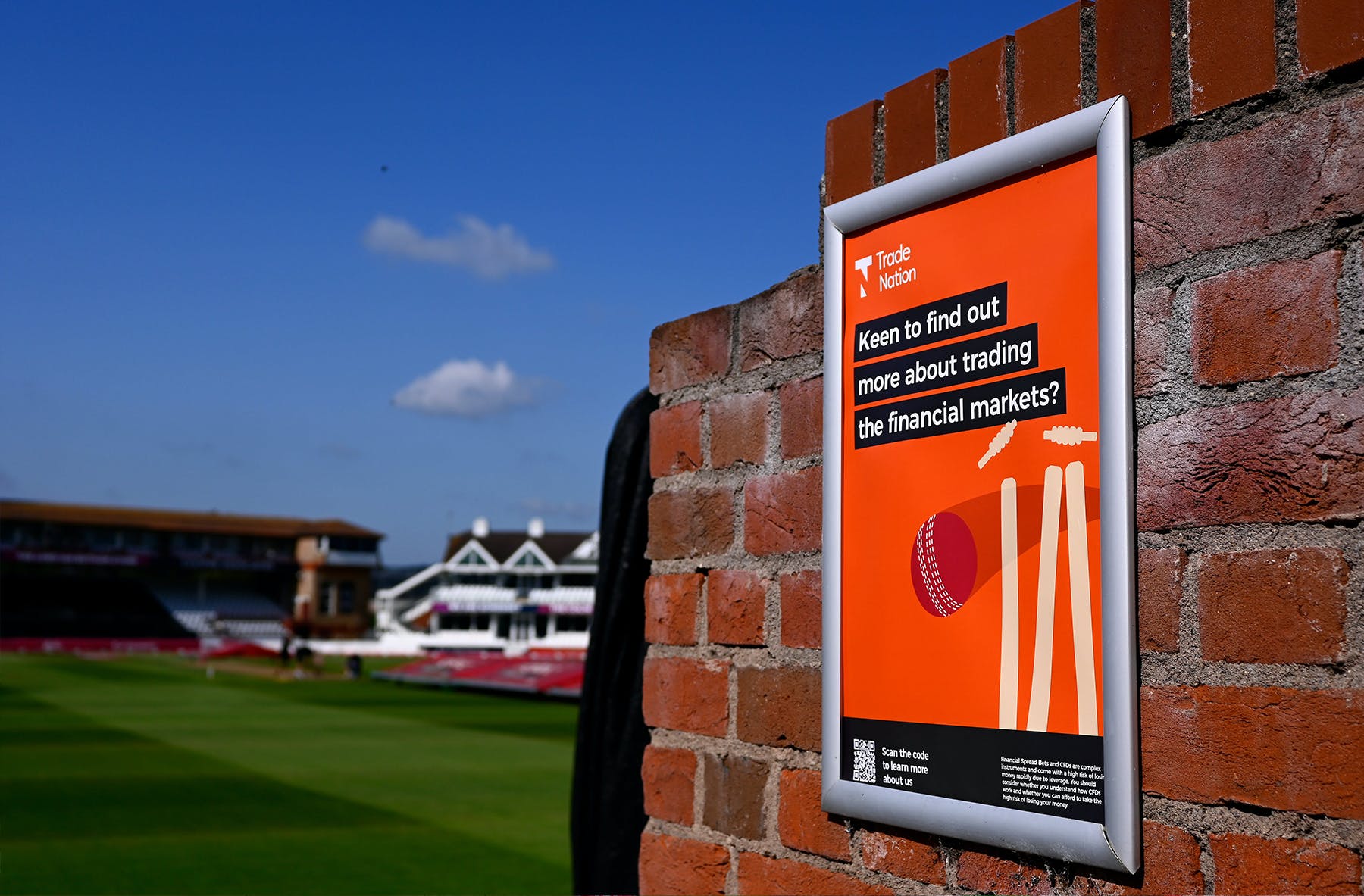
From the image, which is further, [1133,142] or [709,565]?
[709,565]

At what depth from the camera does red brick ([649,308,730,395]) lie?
2.41 meters

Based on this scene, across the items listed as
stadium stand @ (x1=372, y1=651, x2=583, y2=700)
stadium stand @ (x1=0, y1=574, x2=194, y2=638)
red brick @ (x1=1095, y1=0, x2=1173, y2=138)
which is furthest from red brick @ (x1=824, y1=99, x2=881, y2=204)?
stadium stand @ (x1=0, y1=574, x2=194, y2=638)

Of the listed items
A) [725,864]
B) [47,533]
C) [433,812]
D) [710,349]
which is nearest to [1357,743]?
[725,864]

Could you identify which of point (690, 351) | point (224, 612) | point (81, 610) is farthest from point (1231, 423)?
point (224, 612)

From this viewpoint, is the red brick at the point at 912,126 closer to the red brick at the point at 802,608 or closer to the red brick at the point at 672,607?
the red brick at the point at 802,608

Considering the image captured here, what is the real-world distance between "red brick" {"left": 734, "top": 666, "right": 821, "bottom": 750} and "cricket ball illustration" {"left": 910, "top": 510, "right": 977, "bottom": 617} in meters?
0.30

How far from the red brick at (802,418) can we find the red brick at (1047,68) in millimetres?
561

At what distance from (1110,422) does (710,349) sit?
0.97 meters

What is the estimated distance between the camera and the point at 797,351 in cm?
222

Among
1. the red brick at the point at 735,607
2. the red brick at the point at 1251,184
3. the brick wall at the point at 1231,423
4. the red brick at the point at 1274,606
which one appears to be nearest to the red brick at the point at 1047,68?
the brick wall at the point at 1231,423

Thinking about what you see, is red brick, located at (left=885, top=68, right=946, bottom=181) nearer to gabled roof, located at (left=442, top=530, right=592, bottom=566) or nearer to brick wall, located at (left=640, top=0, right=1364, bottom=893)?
brick wall, located at (left=640, top=0, right=1364, bottom=893)

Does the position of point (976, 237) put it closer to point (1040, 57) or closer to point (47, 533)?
point (1040, 57)

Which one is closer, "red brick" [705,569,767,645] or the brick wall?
Result: the brick wall

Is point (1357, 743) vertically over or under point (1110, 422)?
under
